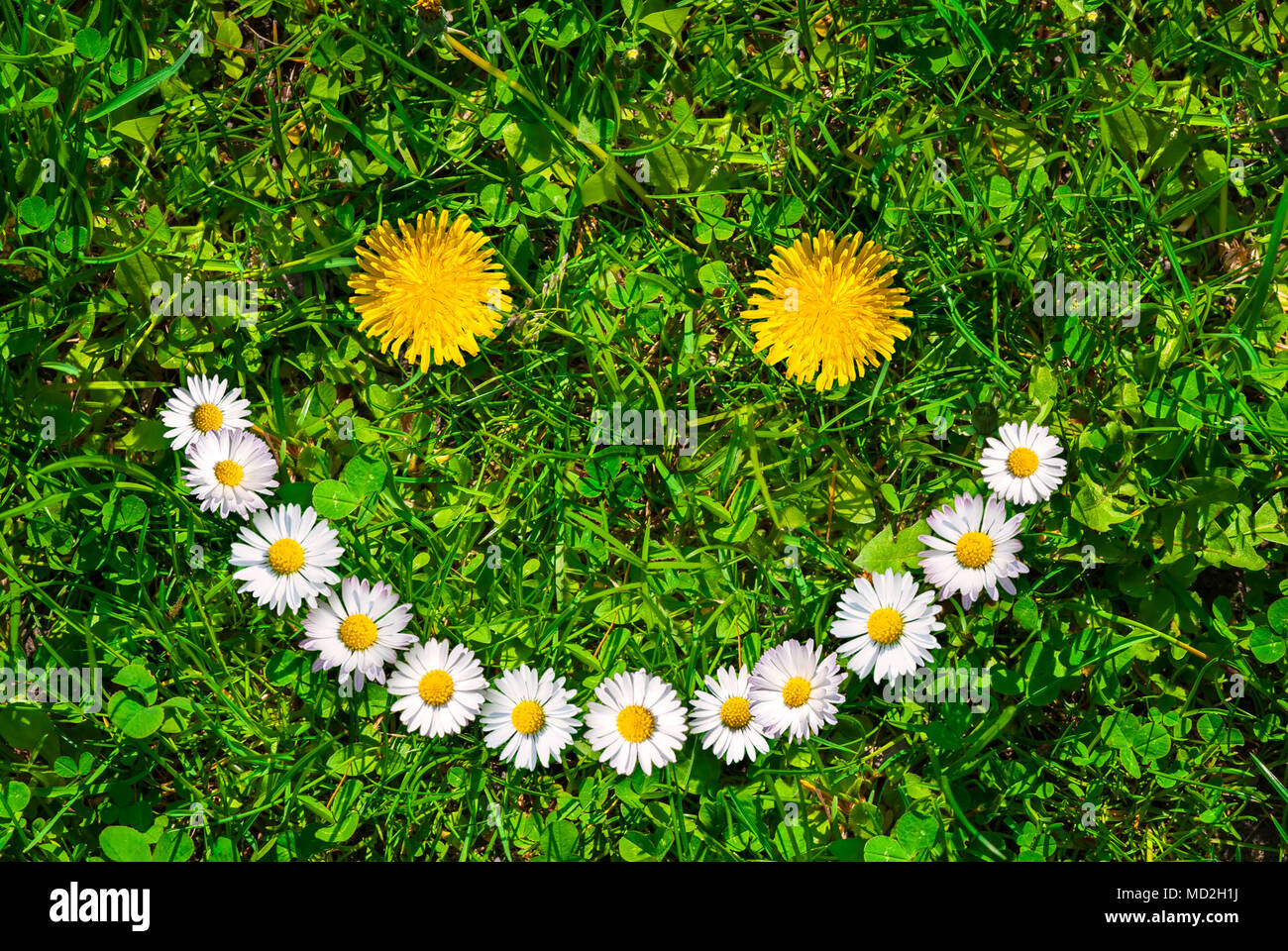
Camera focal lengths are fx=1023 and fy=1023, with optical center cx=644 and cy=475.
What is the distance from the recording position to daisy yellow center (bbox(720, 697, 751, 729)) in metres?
2.62

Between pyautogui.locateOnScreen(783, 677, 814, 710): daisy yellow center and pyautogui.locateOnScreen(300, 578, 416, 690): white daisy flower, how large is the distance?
97cm

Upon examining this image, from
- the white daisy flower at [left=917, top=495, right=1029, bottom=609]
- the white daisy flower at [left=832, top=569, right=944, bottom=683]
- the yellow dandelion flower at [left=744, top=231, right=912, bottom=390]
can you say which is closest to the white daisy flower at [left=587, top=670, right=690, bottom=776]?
the white daisy flower at [left=832, top=569, right=944, bottom=683]

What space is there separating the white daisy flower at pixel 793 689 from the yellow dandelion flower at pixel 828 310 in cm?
70

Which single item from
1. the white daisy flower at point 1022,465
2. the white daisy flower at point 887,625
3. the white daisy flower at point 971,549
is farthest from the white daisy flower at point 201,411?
the white daisy flower at point 1022,465

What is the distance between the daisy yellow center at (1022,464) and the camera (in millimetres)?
2580

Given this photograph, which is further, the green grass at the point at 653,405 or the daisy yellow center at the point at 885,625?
the green grass at the point at 653,405

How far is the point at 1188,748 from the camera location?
2.75m

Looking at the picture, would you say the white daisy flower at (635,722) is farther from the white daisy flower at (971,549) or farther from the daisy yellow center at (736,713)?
the white daisy flower at (971,549)

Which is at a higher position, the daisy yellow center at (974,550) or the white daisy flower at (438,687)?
the daisy yellow center at (974,550)

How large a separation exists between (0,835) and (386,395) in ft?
4.95

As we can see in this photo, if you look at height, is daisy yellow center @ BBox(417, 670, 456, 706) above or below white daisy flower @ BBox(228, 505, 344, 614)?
below

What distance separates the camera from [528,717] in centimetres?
263

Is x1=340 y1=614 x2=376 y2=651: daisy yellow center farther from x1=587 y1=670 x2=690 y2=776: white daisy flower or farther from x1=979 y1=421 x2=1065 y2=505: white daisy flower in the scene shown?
x1=979 y1=421 x2=1065 y2=505: white daisy flower
